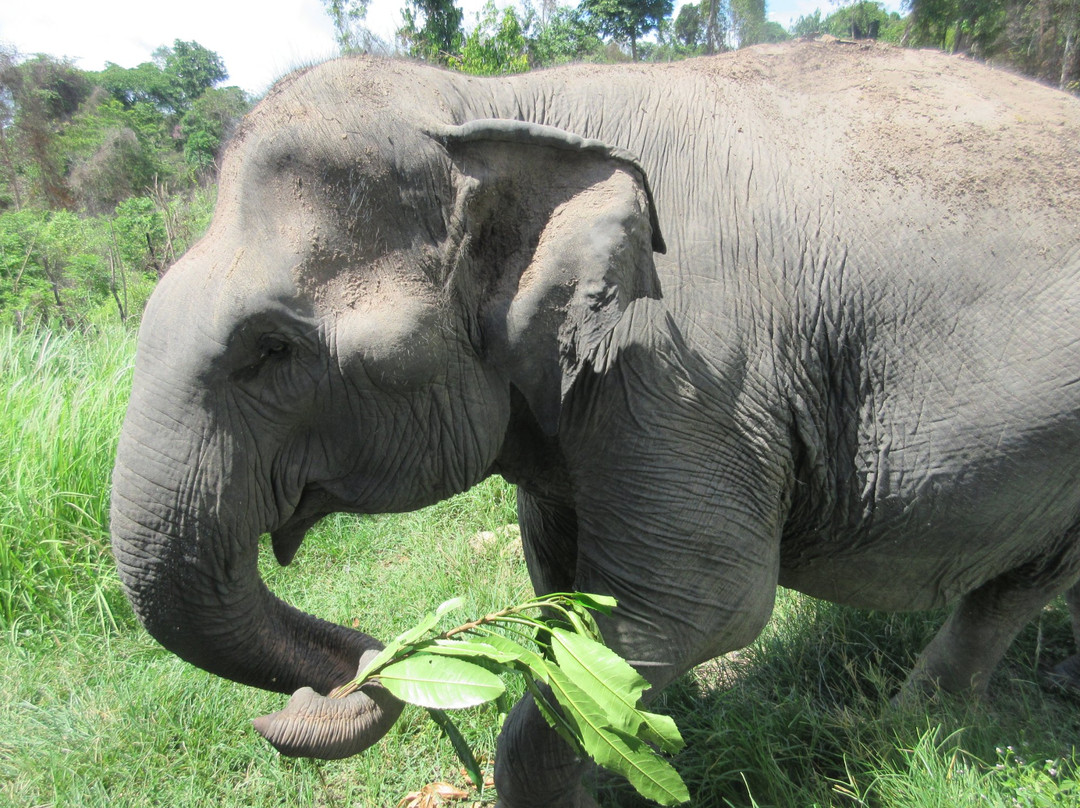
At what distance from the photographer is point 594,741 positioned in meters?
1.46

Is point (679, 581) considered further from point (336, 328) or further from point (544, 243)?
point (336, 328)

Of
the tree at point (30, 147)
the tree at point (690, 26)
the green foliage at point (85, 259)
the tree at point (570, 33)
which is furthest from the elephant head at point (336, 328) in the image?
the tree at point (690, 26)

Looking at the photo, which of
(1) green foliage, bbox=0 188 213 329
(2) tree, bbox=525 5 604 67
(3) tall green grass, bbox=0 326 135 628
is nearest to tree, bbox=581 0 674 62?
(2) tree, bbox=525 5 604 67

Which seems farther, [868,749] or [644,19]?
[644,19]

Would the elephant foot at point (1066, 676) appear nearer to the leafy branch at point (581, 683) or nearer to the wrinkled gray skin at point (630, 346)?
the wrinkled gray skin at point (630, 346)

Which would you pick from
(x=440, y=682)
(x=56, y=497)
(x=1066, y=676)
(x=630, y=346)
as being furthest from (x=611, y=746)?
(x=56, y=497)

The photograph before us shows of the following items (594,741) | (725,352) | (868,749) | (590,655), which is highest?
(725,352)

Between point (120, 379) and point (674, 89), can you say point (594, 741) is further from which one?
point (120, 379)

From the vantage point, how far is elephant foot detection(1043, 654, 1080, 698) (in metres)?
3.55

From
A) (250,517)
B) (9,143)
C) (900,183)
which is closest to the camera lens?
(250,517)

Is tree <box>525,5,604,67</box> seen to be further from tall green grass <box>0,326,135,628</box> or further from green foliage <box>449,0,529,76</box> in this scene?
tall green grass <box>0,326,135,628</box>

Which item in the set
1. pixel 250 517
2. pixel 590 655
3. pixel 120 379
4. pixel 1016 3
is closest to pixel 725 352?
pixel 590 655

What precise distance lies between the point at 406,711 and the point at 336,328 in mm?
2109

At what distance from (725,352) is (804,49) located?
1.19 metres
